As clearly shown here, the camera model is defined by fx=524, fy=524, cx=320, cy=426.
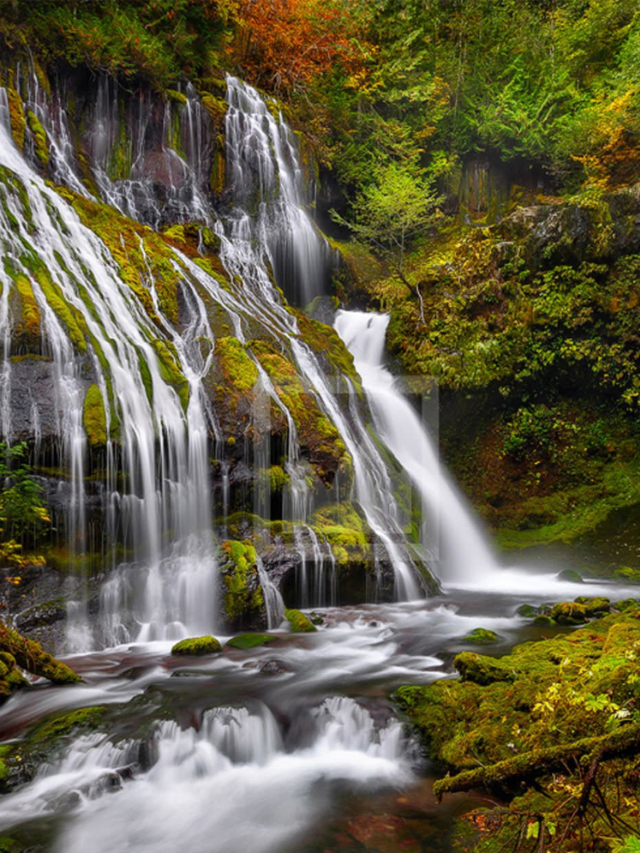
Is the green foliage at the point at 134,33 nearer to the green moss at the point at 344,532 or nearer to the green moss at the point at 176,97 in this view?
the green moss at the point at 176,97

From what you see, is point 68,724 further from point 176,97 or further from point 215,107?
point 215,107

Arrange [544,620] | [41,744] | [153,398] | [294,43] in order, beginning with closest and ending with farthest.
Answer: [41,744] → [544,620] → [153,398] → [294,43]

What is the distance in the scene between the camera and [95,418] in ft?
23.9

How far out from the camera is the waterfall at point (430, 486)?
10562 millimetres

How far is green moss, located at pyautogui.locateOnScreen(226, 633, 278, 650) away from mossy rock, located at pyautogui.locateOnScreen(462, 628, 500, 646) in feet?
7.40

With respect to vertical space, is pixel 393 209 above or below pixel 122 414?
above

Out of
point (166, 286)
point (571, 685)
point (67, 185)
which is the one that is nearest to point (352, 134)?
point (67, 185)

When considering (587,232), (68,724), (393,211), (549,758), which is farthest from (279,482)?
(393,211)

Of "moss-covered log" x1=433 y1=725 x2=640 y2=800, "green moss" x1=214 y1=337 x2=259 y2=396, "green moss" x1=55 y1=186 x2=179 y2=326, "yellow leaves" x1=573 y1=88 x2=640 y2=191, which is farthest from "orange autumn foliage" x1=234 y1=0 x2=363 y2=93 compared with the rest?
"moss-covered log" x1=433 y1=725 x2=640 y2=800

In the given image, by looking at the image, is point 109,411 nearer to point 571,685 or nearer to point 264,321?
point 264,321

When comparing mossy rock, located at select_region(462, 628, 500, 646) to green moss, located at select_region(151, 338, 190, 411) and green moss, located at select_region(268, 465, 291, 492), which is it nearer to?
green moss, located at select_region(268, 465, 291, 492)

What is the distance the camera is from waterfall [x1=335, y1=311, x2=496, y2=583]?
10.6 m

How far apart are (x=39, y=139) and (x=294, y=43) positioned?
35.9 feet

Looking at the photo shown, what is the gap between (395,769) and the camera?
12.0 ft
